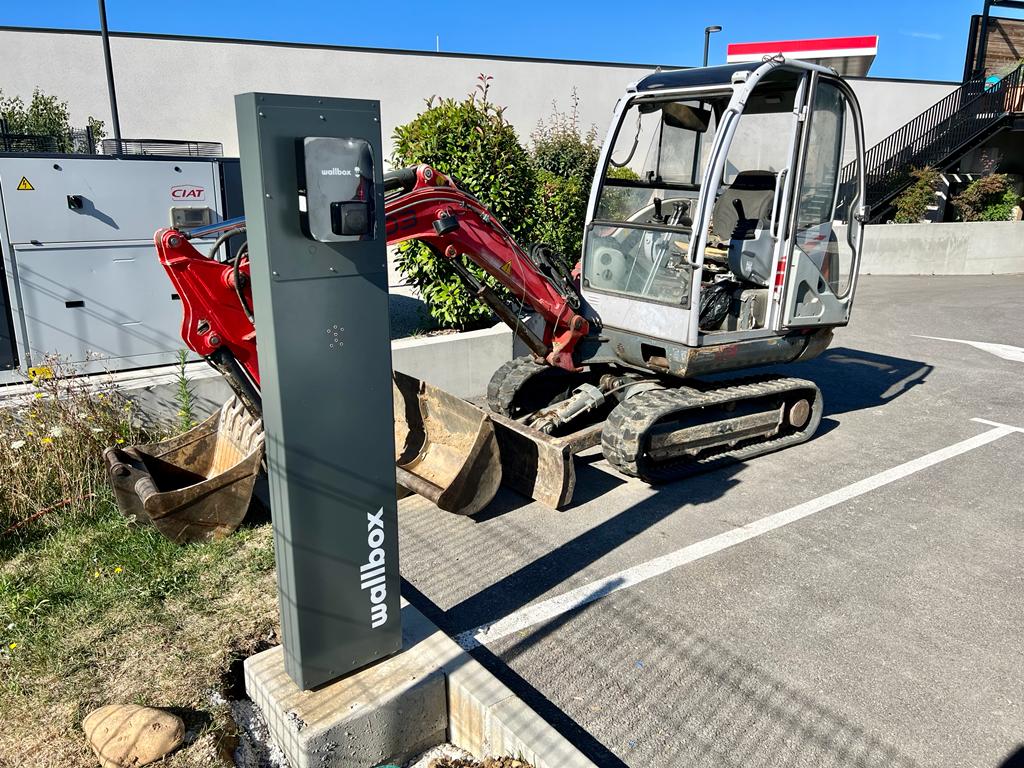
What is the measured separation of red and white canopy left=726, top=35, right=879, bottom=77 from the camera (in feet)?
36.1

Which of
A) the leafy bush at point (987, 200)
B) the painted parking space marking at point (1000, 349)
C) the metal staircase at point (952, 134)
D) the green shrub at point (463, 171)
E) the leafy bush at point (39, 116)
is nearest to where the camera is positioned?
the green shrub at point (463, 171)

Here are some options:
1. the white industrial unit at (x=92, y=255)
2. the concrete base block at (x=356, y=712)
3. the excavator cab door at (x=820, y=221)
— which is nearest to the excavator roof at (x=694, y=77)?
the excavator cab door at (x=820, y=221)

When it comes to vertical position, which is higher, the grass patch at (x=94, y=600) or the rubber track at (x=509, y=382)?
the rubber track at (x=509, y=382)

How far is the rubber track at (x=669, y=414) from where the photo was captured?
18.6 ft

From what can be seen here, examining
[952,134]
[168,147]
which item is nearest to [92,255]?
[168,147]

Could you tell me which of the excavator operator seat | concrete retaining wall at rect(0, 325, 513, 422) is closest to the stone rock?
concrete retaining wall at rect(0, 325, 513, 422)

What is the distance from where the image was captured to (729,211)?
6883mm

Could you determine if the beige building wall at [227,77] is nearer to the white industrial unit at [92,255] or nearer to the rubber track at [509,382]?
the white industrial unit at [92,255]

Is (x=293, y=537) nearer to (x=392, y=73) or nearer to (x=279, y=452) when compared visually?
(x=279, y=452)

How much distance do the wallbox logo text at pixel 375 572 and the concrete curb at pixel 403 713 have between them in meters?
0.24

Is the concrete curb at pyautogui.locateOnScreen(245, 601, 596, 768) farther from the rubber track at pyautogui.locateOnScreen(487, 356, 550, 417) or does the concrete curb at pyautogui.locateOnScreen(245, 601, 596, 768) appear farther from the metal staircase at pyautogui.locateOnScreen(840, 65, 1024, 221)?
the metal staircase at pyautogui.locateOnScreen(840, 65, 1024, 221)

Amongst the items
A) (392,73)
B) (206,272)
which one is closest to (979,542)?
(206,272)

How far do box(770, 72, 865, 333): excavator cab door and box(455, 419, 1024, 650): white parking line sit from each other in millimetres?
1401

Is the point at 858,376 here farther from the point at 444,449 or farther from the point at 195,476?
the point at 195,476
